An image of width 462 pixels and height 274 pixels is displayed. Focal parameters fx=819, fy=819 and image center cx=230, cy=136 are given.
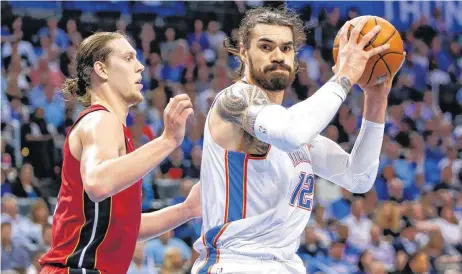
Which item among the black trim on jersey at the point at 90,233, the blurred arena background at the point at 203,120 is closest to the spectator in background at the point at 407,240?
the blurred arena background at the point at 203,120

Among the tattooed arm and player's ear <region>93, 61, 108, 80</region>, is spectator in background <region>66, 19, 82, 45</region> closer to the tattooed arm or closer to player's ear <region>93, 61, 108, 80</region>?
player's ear <region>93, 61, 108, 80</region>

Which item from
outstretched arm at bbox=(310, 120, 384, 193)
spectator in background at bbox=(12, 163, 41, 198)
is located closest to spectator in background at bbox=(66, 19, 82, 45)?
spectator in background at bbox=(12, 163, 41, 198)

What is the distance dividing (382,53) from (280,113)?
77cm

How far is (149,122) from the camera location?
12.9m

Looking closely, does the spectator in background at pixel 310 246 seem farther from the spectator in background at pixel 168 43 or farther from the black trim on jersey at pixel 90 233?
the black trim on jersey at pixel 90 233

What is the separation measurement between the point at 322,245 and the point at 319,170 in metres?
6.04

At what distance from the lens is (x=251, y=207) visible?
452 centimetres

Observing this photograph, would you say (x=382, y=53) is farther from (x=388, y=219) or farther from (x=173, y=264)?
(x=388, y=219)

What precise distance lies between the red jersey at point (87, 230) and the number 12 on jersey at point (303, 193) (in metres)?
0.97

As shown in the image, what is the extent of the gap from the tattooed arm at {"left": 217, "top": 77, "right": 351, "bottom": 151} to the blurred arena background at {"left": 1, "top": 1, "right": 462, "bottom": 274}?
5.54 meters

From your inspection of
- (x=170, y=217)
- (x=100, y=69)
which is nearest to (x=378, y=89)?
(x=170, y=217)

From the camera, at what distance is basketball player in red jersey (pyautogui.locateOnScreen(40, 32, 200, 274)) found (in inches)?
169

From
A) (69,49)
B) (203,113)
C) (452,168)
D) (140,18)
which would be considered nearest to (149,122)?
(203,113)

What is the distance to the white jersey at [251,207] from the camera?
4.50 meters
